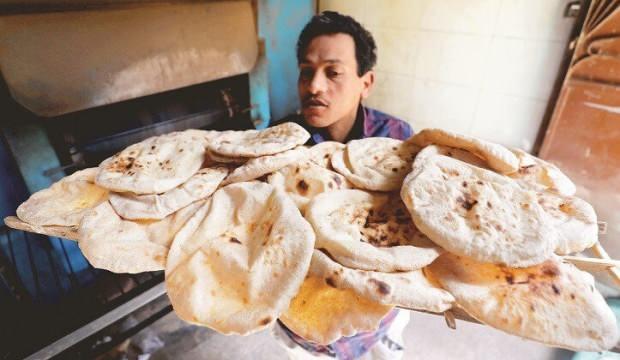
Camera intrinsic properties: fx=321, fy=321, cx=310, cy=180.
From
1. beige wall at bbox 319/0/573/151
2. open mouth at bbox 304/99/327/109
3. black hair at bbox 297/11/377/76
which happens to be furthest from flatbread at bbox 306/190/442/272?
beige wall at bbox 319/0/573/151

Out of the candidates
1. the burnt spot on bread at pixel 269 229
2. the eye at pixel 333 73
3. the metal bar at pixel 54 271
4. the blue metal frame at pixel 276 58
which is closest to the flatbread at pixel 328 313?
the burnt spot on bread at pixel 269 229

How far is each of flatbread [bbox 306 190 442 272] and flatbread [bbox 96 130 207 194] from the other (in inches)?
20.2

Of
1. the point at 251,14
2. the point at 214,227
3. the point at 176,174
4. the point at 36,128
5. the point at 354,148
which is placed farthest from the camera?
the point at 251,14

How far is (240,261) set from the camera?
2.96 feet

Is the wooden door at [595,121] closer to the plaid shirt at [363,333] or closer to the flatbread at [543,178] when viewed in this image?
the plaid shirt at [363,333]

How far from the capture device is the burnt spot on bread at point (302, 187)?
1.09 metres

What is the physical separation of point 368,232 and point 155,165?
0.84 metres

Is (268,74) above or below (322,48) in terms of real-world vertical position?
below

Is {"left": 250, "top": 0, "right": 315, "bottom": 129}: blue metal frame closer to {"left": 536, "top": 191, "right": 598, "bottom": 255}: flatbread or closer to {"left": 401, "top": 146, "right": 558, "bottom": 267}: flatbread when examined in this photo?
{"left": 401, "top": 146, "right": 558, "bottom": 267}: flatbread

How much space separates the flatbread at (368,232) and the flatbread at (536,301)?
94mm

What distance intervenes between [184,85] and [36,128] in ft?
3.43

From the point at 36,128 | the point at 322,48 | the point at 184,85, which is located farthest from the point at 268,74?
the point at 36,128

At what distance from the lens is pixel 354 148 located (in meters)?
1.28

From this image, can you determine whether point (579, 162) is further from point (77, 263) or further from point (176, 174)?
point (77, 263)
